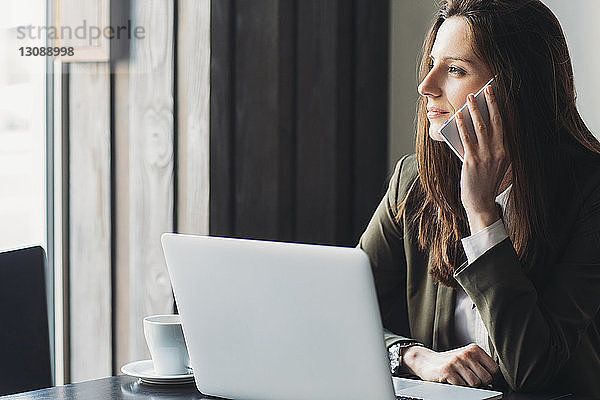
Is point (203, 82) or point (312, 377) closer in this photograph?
point (312, 377)

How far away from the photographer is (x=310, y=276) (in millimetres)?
1214

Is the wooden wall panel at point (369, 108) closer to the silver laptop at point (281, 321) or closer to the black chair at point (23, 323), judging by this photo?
the black chair at point (23, 323)

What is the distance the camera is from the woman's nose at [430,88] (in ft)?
5.43

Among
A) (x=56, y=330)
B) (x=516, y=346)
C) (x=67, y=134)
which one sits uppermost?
(x=67, y=134)

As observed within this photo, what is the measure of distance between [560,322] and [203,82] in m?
1.01

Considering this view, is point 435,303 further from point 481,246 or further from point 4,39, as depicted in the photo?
point 4,39

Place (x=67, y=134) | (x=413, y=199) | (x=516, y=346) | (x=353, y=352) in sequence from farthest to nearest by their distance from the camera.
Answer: (x=67, y=134) < (x=413, y=199) < (x=516, y=346) < (x=353, y=352)

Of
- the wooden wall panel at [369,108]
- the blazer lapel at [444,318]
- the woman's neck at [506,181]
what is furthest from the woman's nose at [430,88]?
the wooden wall panel at [369,108]

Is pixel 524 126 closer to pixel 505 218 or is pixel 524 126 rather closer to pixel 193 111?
pixel 505 218

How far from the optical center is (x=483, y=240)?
156 centimetres

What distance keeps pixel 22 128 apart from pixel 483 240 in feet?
4.10

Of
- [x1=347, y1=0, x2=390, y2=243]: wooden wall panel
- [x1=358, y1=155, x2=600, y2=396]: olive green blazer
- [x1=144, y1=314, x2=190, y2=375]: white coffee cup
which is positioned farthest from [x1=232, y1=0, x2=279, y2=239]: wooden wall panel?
[x1=144, y1=314, x2=190, y2=375]: white coffee cup

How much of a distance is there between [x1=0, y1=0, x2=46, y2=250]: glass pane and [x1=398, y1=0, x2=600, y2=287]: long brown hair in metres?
1.07

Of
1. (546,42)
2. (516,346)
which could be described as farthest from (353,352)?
(546,42)
